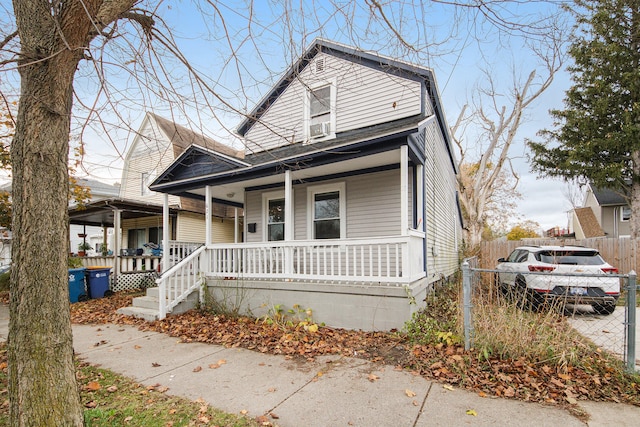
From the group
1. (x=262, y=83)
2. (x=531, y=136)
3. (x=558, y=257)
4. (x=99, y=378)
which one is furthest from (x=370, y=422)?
(x=531, y=136)

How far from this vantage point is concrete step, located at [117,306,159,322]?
7184 millimetres

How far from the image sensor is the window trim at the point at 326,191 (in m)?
8.55

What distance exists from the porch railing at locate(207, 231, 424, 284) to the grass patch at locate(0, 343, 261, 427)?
135 inches

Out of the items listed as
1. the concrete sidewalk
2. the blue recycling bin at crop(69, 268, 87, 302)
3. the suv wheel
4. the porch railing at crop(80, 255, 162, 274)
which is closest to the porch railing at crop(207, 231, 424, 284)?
the concrete sidewalk

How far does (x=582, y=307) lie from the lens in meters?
7.55

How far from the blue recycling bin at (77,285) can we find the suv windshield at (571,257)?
12.6 meters

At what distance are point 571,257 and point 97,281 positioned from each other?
13193 millimetres

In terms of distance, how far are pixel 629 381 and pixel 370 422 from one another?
2974mm

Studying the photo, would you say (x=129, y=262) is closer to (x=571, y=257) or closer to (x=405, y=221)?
(x=405, y=221)

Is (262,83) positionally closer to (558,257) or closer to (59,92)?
(59,92)

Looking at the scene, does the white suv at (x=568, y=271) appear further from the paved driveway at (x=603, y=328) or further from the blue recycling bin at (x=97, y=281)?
the blue recycling bin at (x=97, y=281)

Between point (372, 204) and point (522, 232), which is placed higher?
point (372, 204)

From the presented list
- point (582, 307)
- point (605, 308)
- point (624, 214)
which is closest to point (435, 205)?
point (582, 307)

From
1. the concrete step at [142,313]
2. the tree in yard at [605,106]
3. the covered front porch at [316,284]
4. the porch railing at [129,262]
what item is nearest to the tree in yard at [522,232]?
the tree in yard at [605,106]
